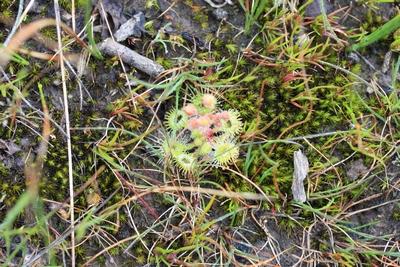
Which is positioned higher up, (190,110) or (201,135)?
(190,110)

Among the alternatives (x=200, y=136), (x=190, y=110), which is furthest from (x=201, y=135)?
(x=190, y=110)

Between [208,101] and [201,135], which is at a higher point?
[208,101]

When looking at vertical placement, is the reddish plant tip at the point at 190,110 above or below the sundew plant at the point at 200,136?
above

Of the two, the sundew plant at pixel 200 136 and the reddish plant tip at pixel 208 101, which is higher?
the reddish plant tip at pixel 208 101

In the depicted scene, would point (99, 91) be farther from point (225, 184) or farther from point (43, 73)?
point (225, 184)

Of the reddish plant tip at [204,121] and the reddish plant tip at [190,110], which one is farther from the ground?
the reddish plant tip at [190,110]

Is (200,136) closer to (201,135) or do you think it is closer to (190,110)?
(201,135)

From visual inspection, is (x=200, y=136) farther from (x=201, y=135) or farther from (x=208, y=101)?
(x=208, y=101)

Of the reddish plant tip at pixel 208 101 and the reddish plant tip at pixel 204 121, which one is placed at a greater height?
the reddish plant tip at pixel 208 101

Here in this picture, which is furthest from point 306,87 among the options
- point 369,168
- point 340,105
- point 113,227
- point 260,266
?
point 113,227
